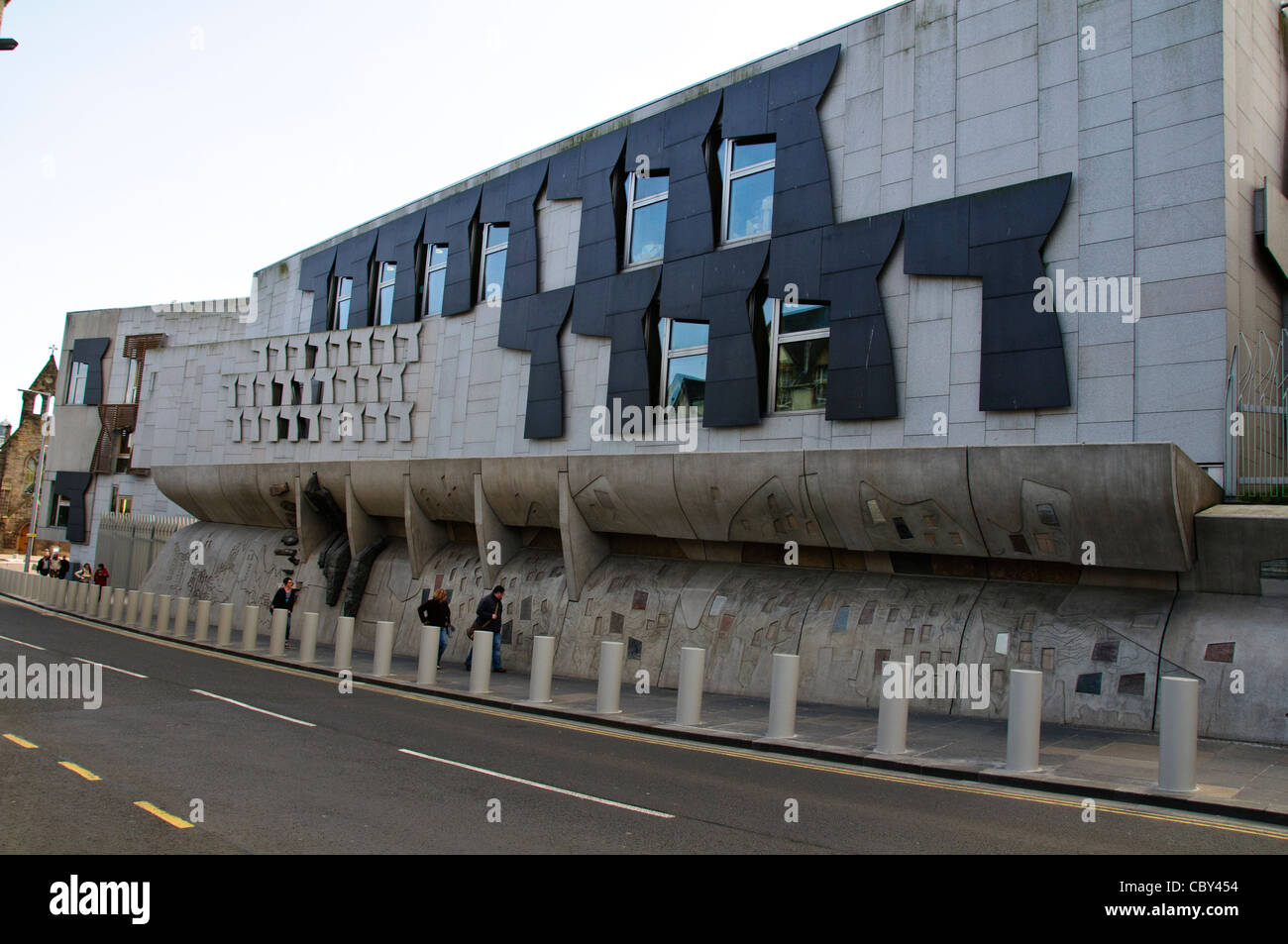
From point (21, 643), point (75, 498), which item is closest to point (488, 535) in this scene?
point (21, 643)

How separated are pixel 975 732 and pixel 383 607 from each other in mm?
17572

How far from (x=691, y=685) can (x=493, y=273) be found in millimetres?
15387

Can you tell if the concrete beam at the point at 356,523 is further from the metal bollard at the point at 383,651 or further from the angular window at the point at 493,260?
the metal bollard at the point at 383,651

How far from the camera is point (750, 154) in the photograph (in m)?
18.7

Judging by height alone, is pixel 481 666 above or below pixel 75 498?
below

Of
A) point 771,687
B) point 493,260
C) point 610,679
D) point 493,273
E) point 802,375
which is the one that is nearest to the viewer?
point 771,687

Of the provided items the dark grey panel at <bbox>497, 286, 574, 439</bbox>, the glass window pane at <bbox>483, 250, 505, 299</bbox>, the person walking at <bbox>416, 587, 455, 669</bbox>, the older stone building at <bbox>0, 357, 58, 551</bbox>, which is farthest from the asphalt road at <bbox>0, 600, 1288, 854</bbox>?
the older stone building at <bbox>0, 357, 58, 551</bbox>

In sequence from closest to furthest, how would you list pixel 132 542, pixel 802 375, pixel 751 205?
pixel 802 375 → pixel 751 205 → pixel 132 542

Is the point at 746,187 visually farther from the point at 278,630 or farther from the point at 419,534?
the point at 278,630

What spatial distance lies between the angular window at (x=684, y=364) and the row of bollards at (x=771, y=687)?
566 cm

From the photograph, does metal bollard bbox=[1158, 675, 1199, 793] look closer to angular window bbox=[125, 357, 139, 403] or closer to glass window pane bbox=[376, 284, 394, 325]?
glass window pane bbox=[376, 284, 394, 325]

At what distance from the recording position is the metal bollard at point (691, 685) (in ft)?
41.6

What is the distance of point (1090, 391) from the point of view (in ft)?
44.1
